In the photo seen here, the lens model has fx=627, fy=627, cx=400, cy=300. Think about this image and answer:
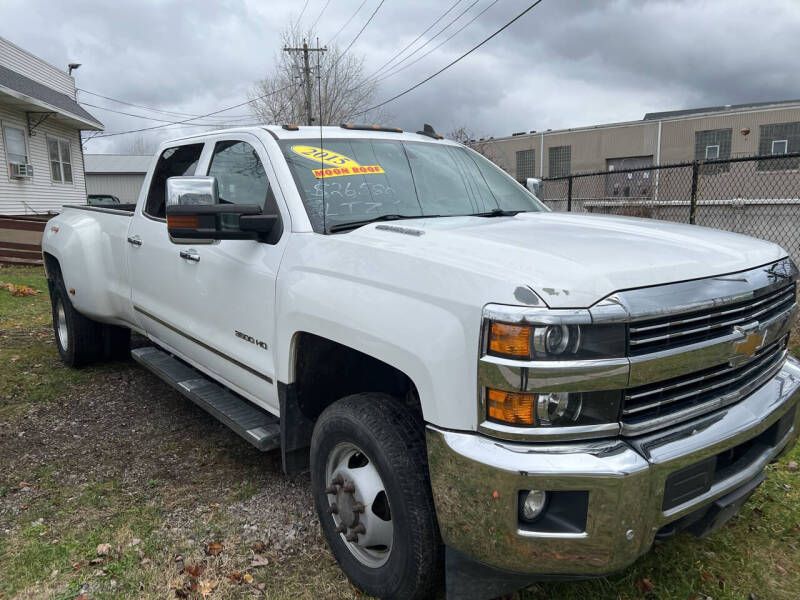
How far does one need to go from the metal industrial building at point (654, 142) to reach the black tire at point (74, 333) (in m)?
27.8

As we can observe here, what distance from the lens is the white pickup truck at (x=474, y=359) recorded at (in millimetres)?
1883

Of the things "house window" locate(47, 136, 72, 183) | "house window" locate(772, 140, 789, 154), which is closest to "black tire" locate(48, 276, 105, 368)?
"house window" locate(47, 136, 72, 183)

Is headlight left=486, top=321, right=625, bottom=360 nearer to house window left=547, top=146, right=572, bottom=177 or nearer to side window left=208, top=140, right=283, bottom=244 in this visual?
side window left=208, top=140, right=283, bottom=244

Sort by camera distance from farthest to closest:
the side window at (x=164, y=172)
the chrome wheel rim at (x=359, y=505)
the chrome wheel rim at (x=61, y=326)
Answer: the chrome wheel rim at (x=61, y=326)
the side window at (x=164, y=172)
the chrome wheel rim at (x=359, y=505)

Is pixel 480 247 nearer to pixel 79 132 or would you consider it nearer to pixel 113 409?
pixel 113 409

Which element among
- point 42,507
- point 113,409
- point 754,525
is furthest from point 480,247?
point 113,409

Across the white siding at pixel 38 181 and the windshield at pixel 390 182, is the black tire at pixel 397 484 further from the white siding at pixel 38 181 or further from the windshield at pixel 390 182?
the white siding at pixel 38 181

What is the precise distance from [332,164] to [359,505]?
1.65 meters

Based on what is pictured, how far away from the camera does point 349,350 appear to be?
2807mm

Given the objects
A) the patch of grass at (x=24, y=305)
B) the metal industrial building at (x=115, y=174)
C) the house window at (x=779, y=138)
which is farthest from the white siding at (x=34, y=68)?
the house window at (x=779, y=138)

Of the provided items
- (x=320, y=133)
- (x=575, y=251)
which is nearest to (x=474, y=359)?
(x=575, y=251)

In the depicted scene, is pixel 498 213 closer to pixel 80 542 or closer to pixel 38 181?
pixel 80 542

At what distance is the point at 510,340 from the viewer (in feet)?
6.15

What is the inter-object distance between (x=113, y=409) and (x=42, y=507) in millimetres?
1551
